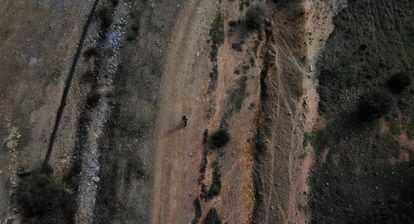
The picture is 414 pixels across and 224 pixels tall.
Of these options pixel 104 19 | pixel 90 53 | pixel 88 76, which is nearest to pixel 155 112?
pixel 88 76

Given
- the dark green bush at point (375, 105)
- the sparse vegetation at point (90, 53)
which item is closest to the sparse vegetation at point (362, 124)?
the dark green bush at point (375, 105)

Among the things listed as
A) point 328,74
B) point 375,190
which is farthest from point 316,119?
point 375,190

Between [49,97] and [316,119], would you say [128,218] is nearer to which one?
[49,97]

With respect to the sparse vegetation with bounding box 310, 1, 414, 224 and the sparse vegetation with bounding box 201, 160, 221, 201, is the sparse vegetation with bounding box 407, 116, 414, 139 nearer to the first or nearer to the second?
the sparse vegetation with bounding box 310, 1, 414, 224

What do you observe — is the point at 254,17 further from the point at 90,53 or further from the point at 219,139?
the point at 90,53

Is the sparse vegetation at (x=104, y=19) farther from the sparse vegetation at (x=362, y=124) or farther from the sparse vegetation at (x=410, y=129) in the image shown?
the sparse vegetation at (x=410, y=129)

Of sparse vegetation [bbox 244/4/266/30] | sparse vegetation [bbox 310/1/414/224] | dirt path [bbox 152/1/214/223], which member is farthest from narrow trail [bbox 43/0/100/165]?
sparse vegetation [bbox 310/1/414/224]
